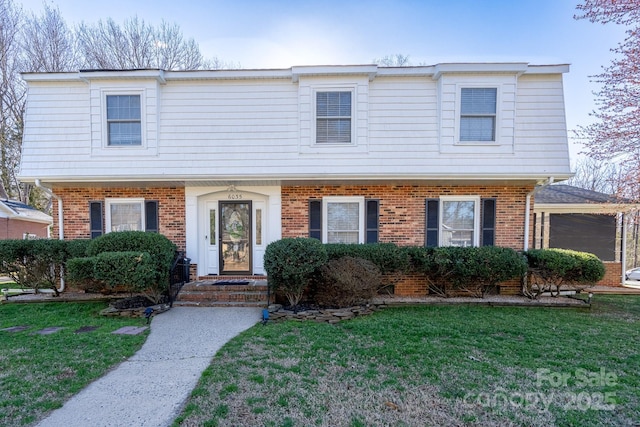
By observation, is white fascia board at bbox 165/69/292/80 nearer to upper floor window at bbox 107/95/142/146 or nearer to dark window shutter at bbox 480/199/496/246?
upper floor window at bbox 107/95/142/146

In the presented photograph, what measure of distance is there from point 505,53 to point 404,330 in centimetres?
772

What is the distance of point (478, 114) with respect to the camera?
24.2 feet

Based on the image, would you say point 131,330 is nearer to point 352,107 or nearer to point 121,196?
point 121,196

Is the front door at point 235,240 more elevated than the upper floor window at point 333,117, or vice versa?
the upper floor window at point 333,117

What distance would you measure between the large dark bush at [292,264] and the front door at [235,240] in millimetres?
1872

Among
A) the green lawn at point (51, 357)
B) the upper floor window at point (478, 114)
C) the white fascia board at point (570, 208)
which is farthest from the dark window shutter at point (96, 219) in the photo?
the white fascia board at point (570, 208)

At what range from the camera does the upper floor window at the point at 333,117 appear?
291 inches

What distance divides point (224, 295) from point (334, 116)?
4870 millimetres

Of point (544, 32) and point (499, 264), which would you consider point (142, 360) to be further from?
point (544, 32)

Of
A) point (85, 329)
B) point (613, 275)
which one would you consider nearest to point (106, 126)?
point (85, 329)

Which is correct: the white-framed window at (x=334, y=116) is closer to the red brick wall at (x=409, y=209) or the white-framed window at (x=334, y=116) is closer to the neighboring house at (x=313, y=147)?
the neighboring house at (x=313, y=147)

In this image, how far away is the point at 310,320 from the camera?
568cm

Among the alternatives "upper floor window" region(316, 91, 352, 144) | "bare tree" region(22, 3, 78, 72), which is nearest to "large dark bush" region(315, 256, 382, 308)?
"upper floor window" region(316, 91, 352, 144)

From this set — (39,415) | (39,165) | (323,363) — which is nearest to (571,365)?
(323,363)
